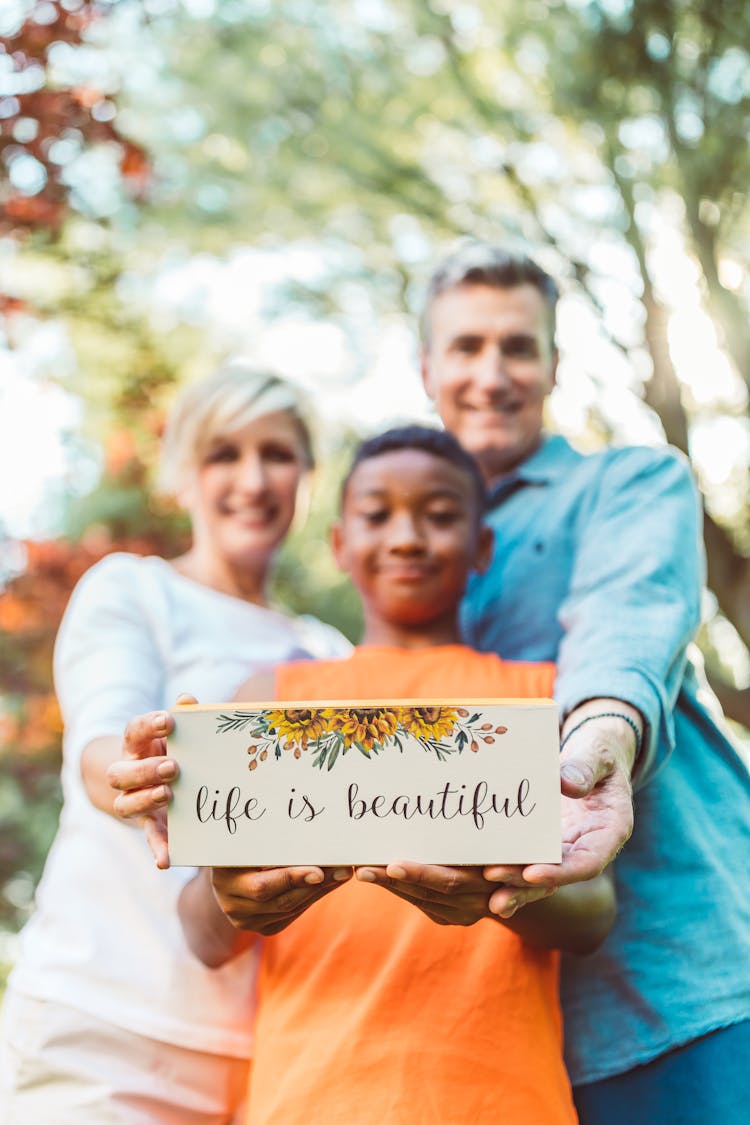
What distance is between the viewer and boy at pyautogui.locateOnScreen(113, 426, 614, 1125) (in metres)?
1.48

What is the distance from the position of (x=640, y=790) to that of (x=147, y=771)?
34.8 inches

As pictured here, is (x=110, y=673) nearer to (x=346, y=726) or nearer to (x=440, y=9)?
(x=346, y=726)

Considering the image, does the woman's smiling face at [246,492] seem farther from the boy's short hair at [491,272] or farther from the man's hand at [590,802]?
the man's hand at [590,802]

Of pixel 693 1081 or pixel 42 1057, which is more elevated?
pixel 693 1081

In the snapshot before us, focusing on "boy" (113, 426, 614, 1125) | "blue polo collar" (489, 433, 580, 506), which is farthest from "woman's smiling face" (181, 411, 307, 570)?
"boy" (113, 426, 614, 1125)

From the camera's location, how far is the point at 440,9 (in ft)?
20.2

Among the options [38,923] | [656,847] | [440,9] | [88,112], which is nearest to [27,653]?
[88,112]

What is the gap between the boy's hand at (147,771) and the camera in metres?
1.43

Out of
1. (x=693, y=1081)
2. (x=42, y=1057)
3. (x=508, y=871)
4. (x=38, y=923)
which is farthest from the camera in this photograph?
(x=38, y=923)

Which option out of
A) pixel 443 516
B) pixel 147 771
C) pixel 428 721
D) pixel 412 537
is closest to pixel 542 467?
pixel 443 516

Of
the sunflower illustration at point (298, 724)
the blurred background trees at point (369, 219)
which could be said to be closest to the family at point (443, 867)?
the sunflower illustration at point (298, 724)

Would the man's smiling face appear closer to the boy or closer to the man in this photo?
the man

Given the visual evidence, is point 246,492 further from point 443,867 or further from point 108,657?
point 443,867

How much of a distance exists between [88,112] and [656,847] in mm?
3658
